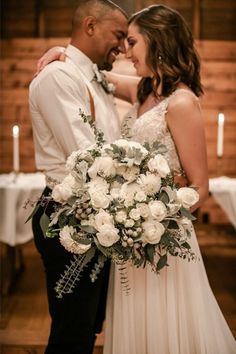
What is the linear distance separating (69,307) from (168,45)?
114 cm

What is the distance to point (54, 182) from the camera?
7.85 ft

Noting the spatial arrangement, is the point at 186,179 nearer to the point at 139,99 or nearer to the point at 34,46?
the point at 139,99

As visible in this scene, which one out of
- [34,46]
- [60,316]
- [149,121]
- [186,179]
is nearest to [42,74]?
[149,121]

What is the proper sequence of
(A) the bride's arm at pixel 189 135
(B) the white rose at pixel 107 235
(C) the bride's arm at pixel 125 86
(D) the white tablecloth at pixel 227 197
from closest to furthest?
(B) the white rose at pixel 107 235, (A) the bride's arm at pixel 189 135, (C) the bride's arm at pixel 125 86, (D) the white tablecloth at pixel 227 197

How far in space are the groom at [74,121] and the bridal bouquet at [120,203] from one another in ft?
1.10

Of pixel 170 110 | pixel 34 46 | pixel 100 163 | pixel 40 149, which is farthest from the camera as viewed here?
pixel 34 46

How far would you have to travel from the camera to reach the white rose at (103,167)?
6.35ft

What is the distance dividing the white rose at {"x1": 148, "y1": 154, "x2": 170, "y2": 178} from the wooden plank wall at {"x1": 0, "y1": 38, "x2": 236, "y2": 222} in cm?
268

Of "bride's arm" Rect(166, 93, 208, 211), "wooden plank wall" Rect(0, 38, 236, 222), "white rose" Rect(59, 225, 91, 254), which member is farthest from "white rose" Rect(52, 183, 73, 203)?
"wooden plank wall" Rect(0, 38, 236, 222)

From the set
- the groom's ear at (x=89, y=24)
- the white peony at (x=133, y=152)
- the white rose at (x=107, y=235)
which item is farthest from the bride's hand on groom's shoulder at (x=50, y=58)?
the white rose at (x=107, y=235)

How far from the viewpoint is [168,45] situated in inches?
93.0

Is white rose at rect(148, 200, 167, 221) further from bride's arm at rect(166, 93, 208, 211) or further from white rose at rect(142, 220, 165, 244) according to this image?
bride's arm at rect(166, 93, 208, 211)

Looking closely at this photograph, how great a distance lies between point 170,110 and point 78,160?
1.64 feet

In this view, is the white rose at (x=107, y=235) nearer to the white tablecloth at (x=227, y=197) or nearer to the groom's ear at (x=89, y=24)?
the groom's ear at (x=89, y=24)
